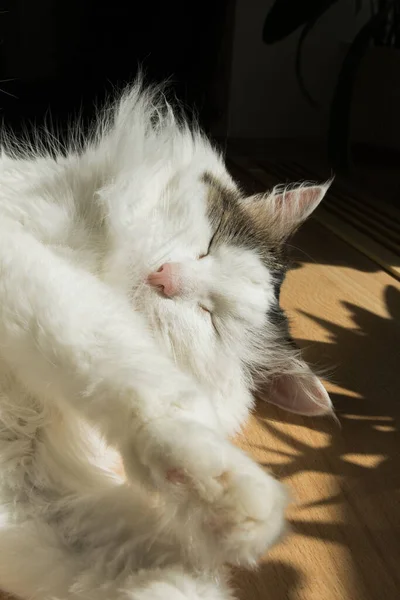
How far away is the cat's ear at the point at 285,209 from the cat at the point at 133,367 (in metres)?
0.02

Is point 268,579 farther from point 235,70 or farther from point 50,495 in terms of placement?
point 235,70

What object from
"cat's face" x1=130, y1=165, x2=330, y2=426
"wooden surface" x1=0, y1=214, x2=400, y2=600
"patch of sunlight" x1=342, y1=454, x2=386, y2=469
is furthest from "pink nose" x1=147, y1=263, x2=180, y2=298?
"patch of sunlight" x1=342, y1=454, x2=386, y2=469

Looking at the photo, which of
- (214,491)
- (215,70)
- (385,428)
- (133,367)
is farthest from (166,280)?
(215,70)

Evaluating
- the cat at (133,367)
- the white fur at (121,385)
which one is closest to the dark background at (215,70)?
the cat at (133,367)

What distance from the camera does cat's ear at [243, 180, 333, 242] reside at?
101 cm

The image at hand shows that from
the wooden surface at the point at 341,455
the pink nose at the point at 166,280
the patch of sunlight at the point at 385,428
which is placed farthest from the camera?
the patch of sunlight at the point at 385,428

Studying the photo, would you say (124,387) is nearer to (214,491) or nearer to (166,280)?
(214,491)

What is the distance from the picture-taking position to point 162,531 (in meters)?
0.57

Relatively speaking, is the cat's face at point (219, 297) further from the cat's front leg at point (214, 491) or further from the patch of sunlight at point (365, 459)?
the cat's front leg at point (214, 491)

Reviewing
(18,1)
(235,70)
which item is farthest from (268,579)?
(235,70)

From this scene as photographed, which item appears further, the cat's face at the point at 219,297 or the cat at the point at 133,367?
the cat's face at the point at 219,297

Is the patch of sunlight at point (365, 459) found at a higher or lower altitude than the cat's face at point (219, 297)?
lower

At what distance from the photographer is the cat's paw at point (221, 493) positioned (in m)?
0.47

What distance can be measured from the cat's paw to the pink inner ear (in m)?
0.35
